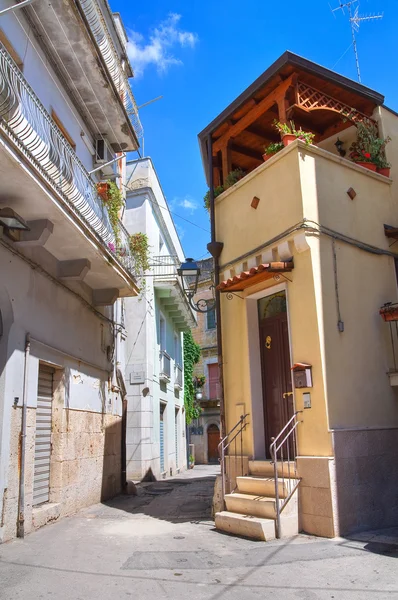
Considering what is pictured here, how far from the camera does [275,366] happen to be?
8.79m

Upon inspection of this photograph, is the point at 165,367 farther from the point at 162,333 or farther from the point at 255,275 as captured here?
the point at 255,275

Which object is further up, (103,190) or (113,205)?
(103,190)

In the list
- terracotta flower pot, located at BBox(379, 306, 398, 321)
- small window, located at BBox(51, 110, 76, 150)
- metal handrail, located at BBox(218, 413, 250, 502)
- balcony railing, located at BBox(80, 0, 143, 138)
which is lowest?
metal handrail, located at BBox(218, 413, 250, 502)

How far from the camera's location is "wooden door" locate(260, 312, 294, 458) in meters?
8.52

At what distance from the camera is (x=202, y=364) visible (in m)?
32.8

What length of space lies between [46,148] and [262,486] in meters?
5.92

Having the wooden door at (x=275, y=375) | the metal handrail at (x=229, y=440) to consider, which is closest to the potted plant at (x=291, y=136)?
the wooden door at (x=275, y=375)

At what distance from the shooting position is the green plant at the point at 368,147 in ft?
30.4

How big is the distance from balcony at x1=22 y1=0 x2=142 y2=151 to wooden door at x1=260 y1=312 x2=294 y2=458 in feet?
20.7

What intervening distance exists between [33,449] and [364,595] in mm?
5196

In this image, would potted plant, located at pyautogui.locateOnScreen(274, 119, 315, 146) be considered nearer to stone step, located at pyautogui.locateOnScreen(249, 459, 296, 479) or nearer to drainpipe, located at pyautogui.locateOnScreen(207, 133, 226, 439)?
drainpipe, located at pyautogui.locateOnScreen(207, 133, 226, 439)

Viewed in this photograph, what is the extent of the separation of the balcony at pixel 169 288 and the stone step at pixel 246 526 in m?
10.1

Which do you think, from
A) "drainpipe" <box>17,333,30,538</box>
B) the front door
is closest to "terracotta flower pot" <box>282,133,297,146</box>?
the front door

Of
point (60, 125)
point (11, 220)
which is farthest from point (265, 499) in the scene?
point (60, 125)
